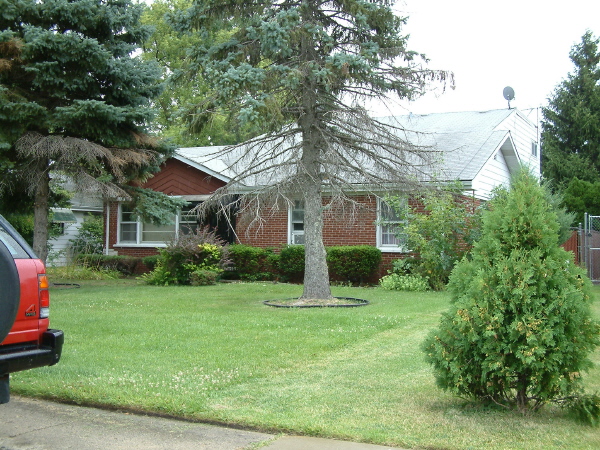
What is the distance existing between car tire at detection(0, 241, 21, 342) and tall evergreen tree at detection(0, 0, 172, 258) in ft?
36.4

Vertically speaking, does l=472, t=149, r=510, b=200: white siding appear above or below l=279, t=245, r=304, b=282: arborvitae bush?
above

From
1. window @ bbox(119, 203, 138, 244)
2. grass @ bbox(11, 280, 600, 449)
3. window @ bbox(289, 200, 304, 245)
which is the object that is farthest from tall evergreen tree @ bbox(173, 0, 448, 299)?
window @ bbox(119, 203, 138, 244)

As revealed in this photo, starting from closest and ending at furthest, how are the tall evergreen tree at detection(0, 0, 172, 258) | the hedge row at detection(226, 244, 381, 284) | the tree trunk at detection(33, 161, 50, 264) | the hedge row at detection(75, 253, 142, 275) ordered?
the tall evergreen tree at detection(0, 0, 172, 258) < the tree trunk at detection(33, 161, 50, 264) < the hedge row at detection(226, 244, 381, 284) < the hedge row at detection(75, 253, 142, 275)

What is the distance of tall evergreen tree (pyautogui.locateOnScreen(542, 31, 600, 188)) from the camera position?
107 feet

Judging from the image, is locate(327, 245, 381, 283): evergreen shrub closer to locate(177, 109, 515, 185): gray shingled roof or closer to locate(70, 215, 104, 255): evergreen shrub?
locate(177, 109, 515, 185): gray shingled roof

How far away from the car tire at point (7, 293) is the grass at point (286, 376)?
5.77 feet

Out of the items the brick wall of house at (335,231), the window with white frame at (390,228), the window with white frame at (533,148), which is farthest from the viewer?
the window with white frame at (533,148)

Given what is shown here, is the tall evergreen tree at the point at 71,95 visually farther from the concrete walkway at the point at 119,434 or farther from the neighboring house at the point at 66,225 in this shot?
the neighboring house at the point at 66,225

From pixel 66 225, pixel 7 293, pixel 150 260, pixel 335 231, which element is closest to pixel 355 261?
pixel 335 231

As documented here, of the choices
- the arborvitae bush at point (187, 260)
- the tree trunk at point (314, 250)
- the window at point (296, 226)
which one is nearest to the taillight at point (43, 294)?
the tree trunk at point (314, 250)

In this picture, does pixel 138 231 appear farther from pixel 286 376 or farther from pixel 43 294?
pixel 43 294

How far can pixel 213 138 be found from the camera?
132 ft

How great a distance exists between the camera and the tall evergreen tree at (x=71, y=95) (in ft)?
50.3

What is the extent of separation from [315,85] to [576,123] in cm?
2450
